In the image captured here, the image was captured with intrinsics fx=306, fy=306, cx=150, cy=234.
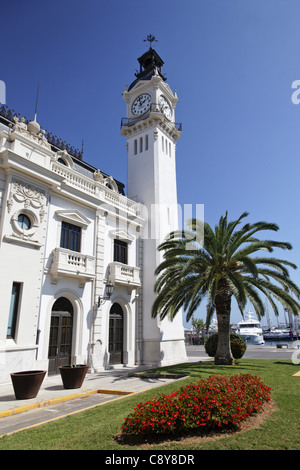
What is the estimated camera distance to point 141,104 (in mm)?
27297

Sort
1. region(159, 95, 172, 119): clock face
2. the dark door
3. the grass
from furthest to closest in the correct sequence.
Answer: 1. region(159, 95, 172, 119): clock face
2. the dark door
3. the grass

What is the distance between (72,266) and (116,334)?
20.0 feet

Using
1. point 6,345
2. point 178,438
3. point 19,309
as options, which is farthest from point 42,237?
point 178,438

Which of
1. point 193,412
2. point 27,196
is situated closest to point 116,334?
point 27,196

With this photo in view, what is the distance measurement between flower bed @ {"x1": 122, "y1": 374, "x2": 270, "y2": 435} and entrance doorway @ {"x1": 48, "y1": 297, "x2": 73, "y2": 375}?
9854mm

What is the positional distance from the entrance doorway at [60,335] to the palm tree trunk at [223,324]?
25.8 feet

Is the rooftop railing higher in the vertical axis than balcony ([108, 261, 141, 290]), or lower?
higher

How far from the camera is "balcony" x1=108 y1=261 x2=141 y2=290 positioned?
18.7m

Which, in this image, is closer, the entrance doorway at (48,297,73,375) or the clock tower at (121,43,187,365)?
the entrance doorway at (48,297,73,375)

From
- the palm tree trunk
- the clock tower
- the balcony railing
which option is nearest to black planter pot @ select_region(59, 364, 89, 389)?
the palm tree trunk

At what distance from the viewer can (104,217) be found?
1952cm

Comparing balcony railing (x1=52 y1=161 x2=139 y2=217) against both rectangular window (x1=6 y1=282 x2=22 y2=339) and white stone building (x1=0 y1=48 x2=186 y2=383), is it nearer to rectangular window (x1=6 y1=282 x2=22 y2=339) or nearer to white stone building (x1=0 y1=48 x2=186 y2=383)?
white stone building (x1=0 y1=48 x2=186 y2=383)

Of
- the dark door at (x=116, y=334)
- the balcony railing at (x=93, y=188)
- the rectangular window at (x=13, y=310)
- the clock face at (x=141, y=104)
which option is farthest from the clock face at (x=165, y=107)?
the rectangular window at (x=13, y=310)

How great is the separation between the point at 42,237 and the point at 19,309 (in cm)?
355
